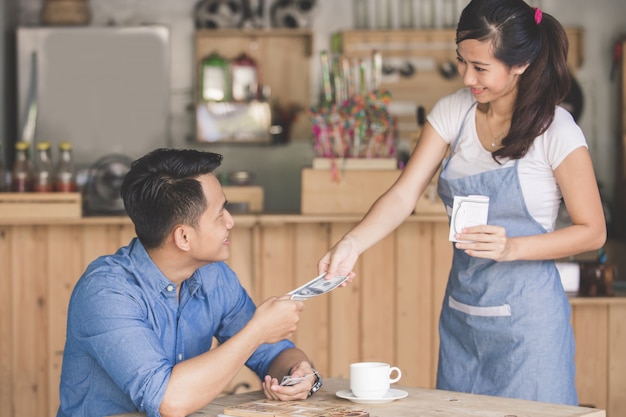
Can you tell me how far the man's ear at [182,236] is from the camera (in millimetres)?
2293

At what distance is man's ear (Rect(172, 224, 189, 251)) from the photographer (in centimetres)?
229

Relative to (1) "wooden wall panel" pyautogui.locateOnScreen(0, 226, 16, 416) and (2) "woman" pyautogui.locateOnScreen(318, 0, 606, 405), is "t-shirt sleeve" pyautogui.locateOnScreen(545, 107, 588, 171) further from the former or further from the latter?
(1) "wooden wall panel" pyautogui.locateOnScreen(0, 226, 16, 416)

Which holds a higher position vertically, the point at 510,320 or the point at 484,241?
the point at 484,241

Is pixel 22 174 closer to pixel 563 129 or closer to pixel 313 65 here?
pixel 563 129

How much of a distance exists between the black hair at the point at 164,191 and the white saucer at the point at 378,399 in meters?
0.54

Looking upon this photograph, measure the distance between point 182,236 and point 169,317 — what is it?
0.19m

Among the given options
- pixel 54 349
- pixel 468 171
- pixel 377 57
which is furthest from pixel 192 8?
pixel 468 171

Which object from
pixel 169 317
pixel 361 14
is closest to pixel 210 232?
pixel 169 317

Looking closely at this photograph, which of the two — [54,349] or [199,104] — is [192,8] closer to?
[199,104]

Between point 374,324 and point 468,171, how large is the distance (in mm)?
1733

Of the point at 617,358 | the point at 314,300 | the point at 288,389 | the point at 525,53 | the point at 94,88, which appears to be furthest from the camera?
the point at 94,88

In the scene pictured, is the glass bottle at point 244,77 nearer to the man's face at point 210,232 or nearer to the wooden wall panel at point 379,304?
the wooden wall panel at point 379,304

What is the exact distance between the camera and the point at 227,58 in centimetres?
679

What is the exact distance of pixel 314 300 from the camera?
4.25 m
